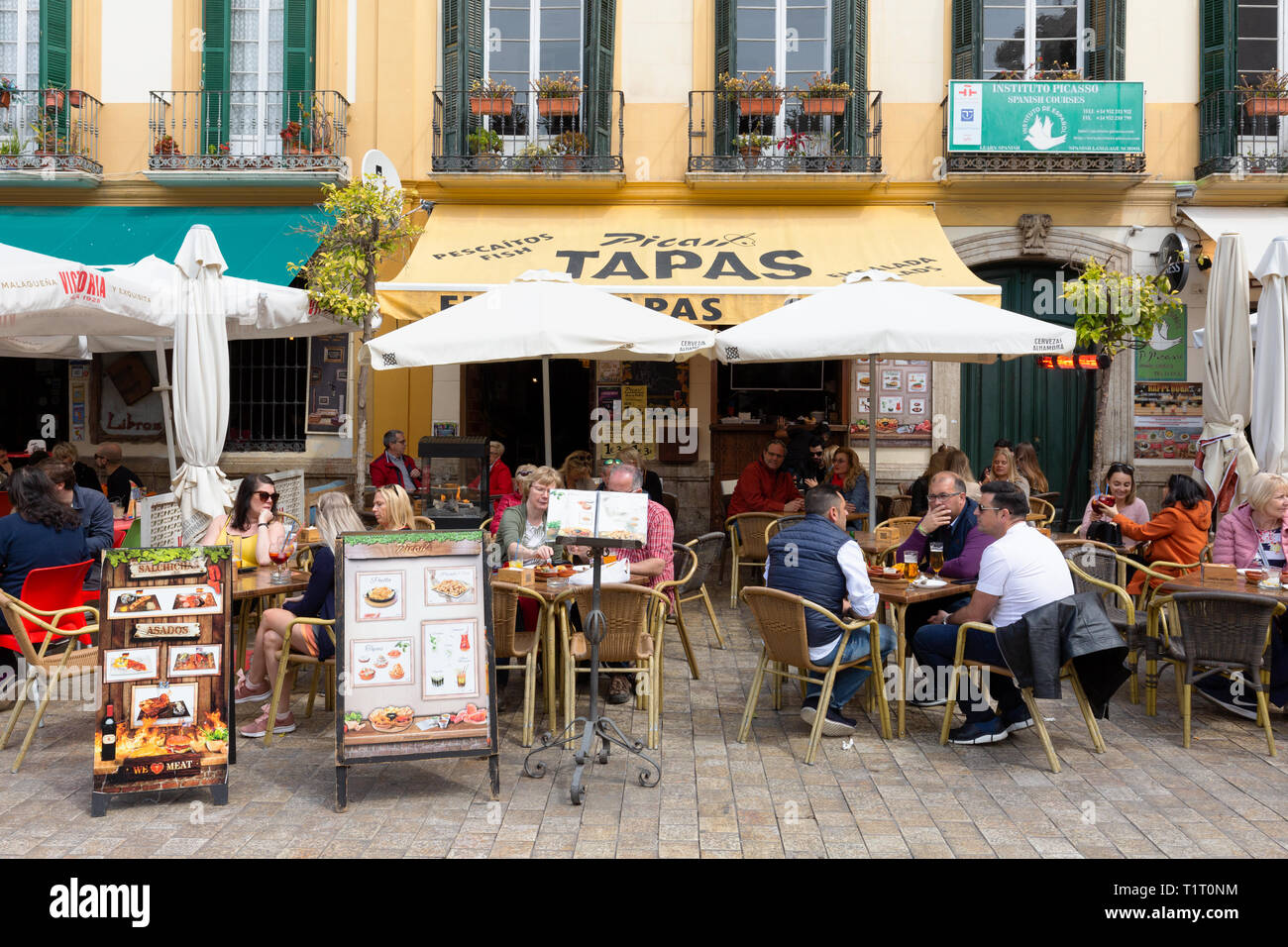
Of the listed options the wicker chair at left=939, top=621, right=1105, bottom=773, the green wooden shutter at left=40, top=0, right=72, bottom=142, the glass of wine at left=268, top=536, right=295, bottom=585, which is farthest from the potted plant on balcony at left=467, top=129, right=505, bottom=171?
the wicker chair at left=939, top=621, right=1105, bottom=773

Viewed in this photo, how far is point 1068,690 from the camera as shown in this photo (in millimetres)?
6910

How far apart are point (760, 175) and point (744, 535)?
451 centimetres

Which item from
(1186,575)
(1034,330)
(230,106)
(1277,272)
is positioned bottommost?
(1186,575)

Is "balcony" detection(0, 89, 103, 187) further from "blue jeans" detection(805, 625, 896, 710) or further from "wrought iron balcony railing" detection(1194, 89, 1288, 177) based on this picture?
"wrought iron balcony railing" detection(1194, 89, 1288, 177)

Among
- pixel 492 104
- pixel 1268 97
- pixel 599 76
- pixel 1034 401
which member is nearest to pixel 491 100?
pixel 492 104

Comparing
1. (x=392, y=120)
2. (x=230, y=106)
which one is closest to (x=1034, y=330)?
(x=392, y=120)

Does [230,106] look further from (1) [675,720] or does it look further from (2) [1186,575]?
(2) [1186,575]

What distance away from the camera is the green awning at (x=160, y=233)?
1159 centimetres

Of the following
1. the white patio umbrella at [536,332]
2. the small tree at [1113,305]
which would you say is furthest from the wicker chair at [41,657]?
the small tree at [1113,305]

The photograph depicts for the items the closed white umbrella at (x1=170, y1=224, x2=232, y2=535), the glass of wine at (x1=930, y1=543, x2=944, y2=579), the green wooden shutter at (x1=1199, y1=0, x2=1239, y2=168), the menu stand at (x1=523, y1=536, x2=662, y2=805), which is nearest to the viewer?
the menu stand at (x1=523, y1=536, x2=662, y2=805)

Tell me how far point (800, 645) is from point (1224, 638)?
2266 mm

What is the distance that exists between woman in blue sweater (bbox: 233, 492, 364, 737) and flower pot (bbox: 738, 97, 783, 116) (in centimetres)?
791

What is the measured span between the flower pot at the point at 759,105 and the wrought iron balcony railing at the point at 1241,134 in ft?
15.3

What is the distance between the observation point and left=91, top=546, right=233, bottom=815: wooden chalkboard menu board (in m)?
4.81
